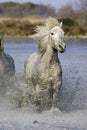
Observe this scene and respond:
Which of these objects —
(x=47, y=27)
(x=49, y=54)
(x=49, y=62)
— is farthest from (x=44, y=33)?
(x=49, y=62)

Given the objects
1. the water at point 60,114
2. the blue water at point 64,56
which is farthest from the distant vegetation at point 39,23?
the water at point 60,114

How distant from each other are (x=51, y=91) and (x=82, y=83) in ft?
10.5

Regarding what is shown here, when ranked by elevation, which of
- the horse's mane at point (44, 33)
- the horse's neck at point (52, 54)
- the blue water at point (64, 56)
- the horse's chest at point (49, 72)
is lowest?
the blue water at point (64, 56)

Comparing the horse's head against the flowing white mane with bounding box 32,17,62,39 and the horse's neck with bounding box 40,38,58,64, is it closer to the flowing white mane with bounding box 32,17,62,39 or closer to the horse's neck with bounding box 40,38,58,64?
the flowing white mane with bounding box 32,17,62,39

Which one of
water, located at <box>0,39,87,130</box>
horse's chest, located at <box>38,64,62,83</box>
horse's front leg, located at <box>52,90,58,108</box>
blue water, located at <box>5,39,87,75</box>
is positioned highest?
horse's chest, located at <box>38,64,62,83</box>

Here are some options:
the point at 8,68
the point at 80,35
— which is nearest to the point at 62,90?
the point at 8,68

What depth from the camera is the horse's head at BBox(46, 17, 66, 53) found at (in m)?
11.2

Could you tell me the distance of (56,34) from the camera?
11438 millimetres

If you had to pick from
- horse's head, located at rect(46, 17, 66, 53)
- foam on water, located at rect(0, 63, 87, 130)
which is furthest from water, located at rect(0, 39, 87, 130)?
horse's head, located at rect(46, 17, 66, 53)

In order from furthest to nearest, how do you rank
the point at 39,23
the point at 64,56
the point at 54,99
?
the point at 39,23 < the point at 64,56 < the point at 54,99

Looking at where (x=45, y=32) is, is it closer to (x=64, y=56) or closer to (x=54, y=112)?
(x=54, y=112)

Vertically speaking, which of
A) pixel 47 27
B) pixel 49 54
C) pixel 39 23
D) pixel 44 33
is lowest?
pixel 39 23

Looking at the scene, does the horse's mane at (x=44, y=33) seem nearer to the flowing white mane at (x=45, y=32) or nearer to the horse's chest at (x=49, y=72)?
A: the flowing white mane at (x=45, y=32)

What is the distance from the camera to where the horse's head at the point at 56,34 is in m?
11.2
